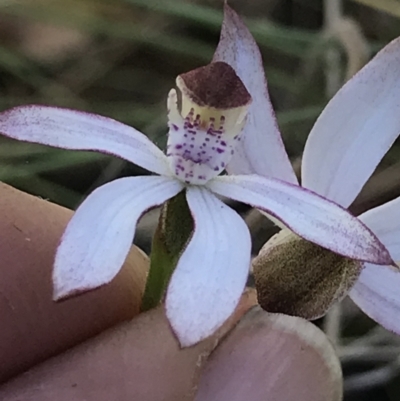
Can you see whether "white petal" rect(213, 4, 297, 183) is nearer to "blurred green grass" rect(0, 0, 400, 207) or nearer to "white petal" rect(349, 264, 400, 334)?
"white petal" rect(349, 264, 400, 334)

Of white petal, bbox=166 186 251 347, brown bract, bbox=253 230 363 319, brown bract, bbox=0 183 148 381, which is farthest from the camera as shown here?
brown bract, bbox=0 183 148 381

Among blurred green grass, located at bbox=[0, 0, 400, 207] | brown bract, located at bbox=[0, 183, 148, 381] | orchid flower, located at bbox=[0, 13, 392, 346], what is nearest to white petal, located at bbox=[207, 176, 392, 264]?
orchid flower, located at bbox=[0, 13, 392, 346]

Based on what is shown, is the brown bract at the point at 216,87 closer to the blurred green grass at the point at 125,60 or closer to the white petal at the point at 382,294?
the white petal at the point at 382,294

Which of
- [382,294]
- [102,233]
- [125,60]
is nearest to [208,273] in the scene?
[102,233]

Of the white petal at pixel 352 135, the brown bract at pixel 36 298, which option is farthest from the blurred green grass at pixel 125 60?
the white petal at pixel 352 135

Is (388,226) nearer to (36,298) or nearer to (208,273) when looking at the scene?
(208,273)

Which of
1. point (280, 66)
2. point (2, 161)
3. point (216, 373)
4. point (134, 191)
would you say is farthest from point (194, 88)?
point (280, 66)

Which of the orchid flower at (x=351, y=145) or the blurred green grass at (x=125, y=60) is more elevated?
the orchid flower at (x=351, y=145)
